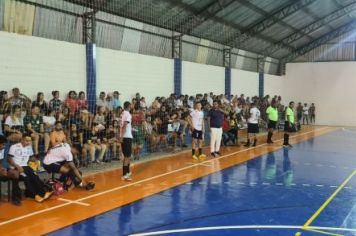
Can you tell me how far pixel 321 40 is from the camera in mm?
30531

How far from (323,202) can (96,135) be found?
669cm

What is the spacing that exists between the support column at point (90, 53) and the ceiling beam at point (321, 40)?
21.8 metres

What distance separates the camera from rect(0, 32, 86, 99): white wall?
10.8 metres

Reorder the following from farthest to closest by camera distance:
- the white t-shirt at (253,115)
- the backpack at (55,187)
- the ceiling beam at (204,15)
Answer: the ceiling beam at (204,15) → the white t-shirt at (253,115) → the backpack at (55,187)

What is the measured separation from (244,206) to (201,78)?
45.1ft

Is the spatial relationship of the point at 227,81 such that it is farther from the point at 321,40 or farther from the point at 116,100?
the point at 321,40

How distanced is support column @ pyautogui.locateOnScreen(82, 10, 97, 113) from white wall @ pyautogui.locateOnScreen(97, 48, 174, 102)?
37cm

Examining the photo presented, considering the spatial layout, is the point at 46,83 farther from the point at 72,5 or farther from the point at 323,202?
the point at 323,202

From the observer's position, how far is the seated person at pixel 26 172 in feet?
24.8

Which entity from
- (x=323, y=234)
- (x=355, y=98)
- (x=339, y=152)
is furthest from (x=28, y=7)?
(x=355, y=98)

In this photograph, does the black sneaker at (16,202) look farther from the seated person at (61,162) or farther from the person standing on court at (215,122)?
the person standing on court at (215,122)

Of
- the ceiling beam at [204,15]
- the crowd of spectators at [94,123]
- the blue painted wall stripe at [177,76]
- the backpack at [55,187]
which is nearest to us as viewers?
the backpack at [55,187]

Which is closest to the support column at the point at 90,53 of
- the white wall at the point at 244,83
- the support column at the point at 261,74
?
the white wall at the point at 244,83

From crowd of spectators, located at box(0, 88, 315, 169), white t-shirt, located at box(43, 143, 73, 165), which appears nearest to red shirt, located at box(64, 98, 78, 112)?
crowd of spectators, located at box(0, 88, 315, 169)
